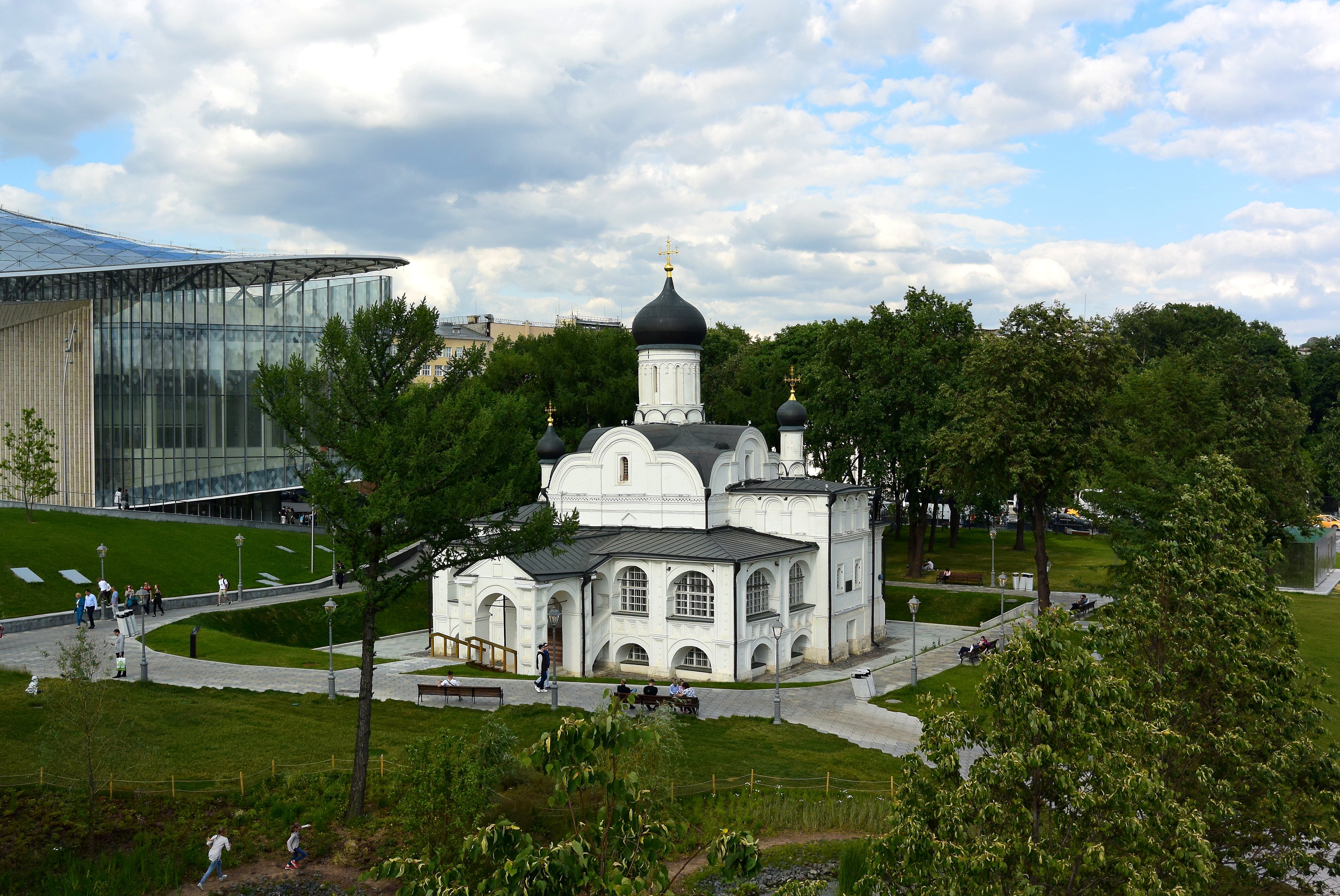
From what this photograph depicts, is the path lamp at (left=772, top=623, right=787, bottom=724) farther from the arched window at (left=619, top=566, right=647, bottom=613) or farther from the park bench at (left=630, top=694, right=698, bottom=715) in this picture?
the arched window at (left=619, top=566, right=647, bottom=613)

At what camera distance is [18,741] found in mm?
23172

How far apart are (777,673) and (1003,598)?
15.1 meters

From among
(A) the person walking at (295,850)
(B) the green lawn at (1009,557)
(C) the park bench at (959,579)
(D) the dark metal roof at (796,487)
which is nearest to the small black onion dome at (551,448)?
(D) the dark metal roof at (796,487)

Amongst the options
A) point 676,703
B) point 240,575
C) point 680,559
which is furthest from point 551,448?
point 676,703

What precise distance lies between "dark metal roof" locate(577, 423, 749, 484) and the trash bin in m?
9.83

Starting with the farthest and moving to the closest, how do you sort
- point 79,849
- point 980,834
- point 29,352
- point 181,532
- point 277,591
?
point 29,352 < point 181,532 < point 277,591 < point 79,849 < point 980,834

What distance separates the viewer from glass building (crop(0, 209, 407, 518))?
57406 millimetres

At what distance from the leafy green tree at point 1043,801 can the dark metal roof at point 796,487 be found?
2715 cm

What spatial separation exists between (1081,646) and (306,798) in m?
16.4

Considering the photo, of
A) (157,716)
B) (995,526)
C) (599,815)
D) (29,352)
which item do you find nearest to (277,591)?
(157,716)

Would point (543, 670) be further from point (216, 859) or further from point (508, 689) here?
point (216, 859)

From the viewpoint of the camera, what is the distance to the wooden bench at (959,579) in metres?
51.4

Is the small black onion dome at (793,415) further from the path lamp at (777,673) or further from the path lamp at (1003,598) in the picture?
the path lamp at (1003,598)

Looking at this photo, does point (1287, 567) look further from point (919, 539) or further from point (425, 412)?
point (425, 412)
